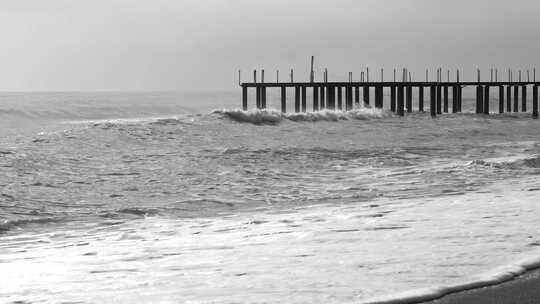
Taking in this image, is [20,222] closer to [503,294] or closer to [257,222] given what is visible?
[257,222]

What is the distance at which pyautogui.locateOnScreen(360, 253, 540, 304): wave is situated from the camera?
433 centimetres

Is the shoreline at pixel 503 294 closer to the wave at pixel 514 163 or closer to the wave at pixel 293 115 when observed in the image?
the wave at pixel 514 163

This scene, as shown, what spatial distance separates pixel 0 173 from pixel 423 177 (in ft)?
21.8

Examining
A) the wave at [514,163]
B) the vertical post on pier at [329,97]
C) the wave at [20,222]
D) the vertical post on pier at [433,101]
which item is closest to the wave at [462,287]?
the wave at [20,222]

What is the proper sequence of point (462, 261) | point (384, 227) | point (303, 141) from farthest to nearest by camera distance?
point (303, 141) < point (384, 227) < point (462, 261)

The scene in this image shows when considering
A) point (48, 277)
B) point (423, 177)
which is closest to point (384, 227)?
point (48, 277)

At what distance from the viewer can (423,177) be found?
42.1 ft

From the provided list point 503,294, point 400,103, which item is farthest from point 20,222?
point 400,103

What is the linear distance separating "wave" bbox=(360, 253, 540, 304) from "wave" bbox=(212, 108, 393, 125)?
28931 mm

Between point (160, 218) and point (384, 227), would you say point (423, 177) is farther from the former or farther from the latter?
point (384, 227)

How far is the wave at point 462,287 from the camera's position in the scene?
433 centimetres

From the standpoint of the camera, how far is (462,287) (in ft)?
14.8

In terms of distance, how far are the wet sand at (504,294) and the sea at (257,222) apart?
0.35 feet

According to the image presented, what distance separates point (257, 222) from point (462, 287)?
4085 millimetres
